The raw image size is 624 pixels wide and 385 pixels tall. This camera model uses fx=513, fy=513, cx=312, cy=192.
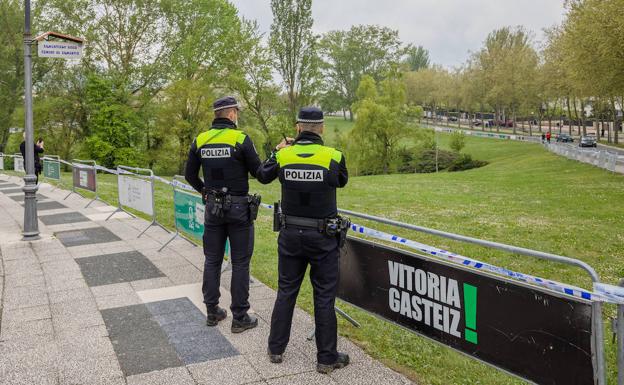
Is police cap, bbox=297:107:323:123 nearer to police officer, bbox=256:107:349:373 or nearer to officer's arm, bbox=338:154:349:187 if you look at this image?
police officer, bbox=256:107:349:373

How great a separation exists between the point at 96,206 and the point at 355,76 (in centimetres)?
9255

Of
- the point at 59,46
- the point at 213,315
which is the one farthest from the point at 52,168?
the point at 213,315

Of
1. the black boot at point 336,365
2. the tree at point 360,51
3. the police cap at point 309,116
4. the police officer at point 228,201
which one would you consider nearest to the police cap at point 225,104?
the police officer at point 228,201

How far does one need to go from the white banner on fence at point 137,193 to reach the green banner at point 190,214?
1.70m

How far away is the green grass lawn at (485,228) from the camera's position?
15.1 ft

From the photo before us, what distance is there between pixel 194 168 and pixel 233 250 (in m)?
0.97

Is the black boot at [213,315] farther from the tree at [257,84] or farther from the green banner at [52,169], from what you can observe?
the tree at [257,84]

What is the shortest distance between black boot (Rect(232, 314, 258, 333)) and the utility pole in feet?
19.6

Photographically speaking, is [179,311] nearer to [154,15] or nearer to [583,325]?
[583,325]

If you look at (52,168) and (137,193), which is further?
(52,168)

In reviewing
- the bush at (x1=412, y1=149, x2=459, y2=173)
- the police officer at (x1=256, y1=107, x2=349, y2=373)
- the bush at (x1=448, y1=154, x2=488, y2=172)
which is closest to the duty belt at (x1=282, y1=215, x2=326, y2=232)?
the police officer at (x1=256, y1=107, x2=349, y2=373)

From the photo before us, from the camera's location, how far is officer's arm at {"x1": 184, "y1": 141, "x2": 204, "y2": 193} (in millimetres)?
5227

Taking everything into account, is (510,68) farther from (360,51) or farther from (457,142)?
(360,51)

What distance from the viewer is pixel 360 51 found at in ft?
326
